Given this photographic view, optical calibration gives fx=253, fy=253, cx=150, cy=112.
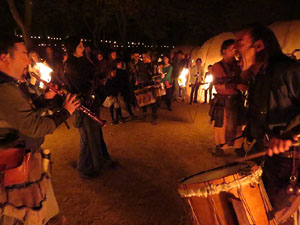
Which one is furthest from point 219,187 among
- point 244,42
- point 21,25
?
point 21,25

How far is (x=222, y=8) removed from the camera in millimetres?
20594

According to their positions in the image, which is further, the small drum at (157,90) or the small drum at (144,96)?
the small drum at (157,90)

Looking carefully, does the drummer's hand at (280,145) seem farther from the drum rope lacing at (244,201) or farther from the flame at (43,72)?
the flame at (43,72)

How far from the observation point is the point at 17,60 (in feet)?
7.42

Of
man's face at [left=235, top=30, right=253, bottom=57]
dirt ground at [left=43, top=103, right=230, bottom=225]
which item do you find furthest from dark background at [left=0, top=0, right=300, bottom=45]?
man's face at [left=235, top=30, right=253, bottom=57]

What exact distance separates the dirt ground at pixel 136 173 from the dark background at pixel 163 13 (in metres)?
11.5

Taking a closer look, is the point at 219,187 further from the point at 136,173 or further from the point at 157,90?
the point at 157,90

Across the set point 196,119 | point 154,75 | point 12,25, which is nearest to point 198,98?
point 196,119

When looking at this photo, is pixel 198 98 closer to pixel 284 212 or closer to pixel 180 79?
pixel 180 79

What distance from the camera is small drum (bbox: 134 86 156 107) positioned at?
768 cm

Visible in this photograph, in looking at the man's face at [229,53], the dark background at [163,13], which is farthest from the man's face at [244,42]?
the dark background at [163,13]

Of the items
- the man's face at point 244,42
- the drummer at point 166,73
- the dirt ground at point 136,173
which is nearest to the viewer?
the man's face at point 244,42

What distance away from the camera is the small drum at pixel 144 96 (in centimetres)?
768

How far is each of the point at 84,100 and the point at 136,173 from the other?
179cm
